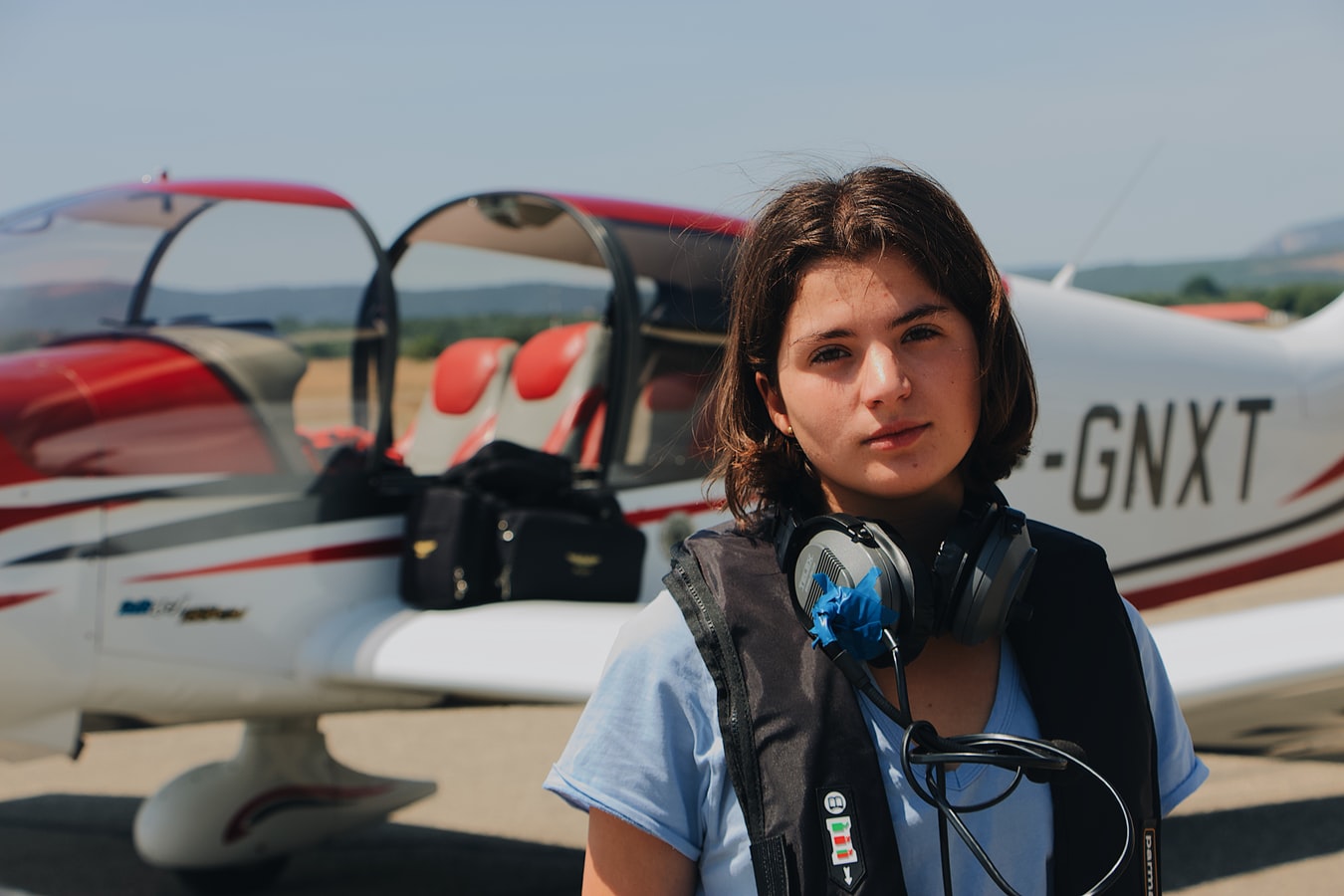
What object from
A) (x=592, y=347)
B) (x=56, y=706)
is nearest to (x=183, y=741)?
(x=56, y=706)

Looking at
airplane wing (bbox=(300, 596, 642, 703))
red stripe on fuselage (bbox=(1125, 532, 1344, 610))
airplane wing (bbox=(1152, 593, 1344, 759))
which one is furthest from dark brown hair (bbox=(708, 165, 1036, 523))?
red stripe on fuselage (bbox=(1125, 532, 1344, 610))

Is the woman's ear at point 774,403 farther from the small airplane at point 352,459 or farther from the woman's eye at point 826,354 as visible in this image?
the small airplane at point 352,459

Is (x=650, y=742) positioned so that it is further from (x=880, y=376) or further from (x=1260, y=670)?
(x=1260, y=670)

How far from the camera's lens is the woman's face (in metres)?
1.04

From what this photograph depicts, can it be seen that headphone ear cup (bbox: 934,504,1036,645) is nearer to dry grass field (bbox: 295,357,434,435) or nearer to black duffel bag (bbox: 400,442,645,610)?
A: black duffel bag (bbox: 400,442,645,610)

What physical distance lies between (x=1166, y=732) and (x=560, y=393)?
3.31m

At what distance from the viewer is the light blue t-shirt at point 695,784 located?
97cm

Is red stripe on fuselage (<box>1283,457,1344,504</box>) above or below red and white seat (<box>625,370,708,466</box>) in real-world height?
below

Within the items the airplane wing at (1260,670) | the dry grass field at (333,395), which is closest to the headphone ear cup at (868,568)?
the airplane wing at (1260,670)

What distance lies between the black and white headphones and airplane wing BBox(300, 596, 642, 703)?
93.8 inches

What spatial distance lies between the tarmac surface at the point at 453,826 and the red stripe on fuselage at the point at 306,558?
604 mm

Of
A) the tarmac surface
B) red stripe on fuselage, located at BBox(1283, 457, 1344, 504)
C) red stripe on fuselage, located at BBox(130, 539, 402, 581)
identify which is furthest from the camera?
red stripe on fuselage, located at BBox(1283, 457, 1344, 504)

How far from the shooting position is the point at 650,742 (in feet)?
3.18

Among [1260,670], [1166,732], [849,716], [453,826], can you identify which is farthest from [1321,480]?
[849,716]
